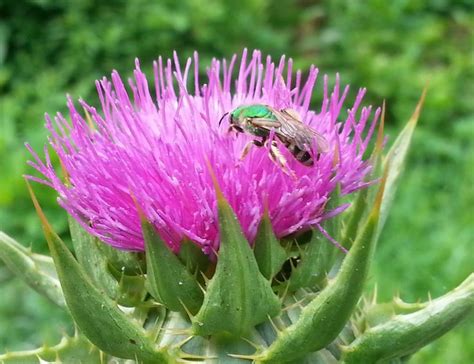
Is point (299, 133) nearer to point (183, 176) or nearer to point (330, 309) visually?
point (183, 176)

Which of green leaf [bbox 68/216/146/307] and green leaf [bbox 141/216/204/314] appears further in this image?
green leaf [bbox 68/216/146/307]

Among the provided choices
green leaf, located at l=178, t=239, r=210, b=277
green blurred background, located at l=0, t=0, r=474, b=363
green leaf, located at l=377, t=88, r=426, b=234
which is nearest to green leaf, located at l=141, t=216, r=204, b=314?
green leaf, located at l=178, t=239, r=210, b=277

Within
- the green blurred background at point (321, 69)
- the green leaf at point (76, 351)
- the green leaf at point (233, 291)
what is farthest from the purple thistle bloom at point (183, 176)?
the green blurred background at point (321, 69)

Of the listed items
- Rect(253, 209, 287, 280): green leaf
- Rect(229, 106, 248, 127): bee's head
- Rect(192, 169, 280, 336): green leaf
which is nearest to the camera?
Rect(192, 169, 280, 336): green leaf

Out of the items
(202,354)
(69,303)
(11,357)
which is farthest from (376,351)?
(11,357)

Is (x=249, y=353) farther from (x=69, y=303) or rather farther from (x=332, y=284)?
(x=69, y=303)

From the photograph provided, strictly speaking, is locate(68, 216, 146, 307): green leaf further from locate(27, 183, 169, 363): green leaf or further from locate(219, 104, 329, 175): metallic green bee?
locate(219, 104, 329, 175): metallic green bee
